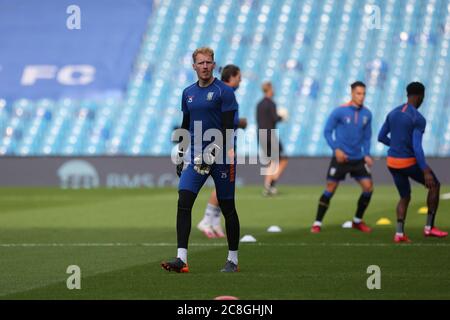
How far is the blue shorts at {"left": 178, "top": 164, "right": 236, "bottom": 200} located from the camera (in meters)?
10.8

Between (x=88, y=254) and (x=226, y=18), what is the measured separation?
91.1 feet

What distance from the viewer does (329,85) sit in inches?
1483

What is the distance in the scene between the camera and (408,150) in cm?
1405

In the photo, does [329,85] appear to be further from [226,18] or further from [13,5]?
[13,5]

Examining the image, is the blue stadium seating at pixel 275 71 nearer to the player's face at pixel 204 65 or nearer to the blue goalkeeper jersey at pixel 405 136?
the blue goalkeeper jersey at pixel 405 136

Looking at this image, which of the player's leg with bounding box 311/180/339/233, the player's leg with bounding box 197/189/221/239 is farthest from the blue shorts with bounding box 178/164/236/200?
the player's leg with bounding box 311/180/339/233

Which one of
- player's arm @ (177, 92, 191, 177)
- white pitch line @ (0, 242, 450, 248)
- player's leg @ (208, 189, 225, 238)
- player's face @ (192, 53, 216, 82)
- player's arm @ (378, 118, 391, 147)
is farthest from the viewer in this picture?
player's leg @ (208, 189, 225, 238)

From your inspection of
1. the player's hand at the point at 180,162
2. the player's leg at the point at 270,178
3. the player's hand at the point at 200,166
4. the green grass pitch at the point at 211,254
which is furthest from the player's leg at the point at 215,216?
the player's leg at the point at 270,178

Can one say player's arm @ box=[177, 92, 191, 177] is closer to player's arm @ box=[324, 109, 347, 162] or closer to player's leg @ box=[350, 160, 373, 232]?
player's arm @ box=[324, 109, 347, 162]

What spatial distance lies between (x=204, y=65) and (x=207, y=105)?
1.25 ft

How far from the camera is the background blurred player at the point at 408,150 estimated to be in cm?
1374

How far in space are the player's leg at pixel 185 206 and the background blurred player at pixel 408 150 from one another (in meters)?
3.86

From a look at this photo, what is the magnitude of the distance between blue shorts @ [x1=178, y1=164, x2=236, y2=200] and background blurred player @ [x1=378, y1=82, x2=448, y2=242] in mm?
3625
